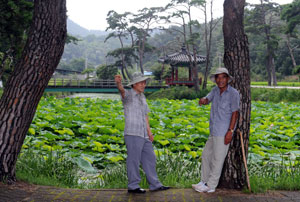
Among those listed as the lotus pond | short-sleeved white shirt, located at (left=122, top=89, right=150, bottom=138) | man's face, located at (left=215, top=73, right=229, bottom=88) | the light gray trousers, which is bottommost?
the lotus pond

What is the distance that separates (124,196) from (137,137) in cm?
52

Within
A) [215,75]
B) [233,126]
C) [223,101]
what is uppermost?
[215,75]

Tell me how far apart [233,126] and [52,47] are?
6.45ft

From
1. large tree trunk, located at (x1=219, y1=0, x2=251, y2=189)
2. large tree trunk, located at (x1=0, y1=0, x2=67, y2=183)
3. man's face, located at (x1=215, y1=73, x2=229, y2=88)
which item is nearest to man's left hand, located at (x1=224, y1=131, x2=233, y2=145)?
large tree trunk, located at (x1=219, y1=0, x2=251, y2=189)

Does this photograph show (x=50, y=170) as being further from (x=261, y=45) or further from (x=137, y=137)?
(x=261, y=45)

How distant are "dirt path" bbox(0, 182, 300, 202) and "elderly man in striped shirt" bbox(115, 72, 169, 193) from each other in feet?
0.43

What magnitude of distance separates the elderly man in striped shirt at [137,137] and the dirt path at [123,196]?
Answer: 5.2 inches

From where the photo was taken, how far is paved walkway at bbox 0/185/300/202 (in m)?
2.90

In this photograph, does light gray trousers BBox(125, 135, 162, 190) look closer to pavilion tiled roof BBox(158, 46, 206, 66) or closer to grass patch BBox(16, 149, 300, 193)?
grass patch BBox(16, 149, 300, 193)

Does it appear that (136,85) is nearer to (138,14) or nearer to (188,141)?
A: (188,141)

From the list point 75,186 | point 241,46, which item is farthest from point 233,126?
point 75,186

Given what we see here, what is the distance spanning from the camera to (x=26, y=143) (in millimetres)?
5141

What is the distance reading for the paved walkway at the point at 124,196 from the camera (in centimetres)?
290

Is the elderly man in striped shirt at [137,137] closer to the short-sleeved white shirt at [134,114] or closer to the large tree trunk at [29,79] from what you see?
the short-sleeved white shirt at [134,114]
